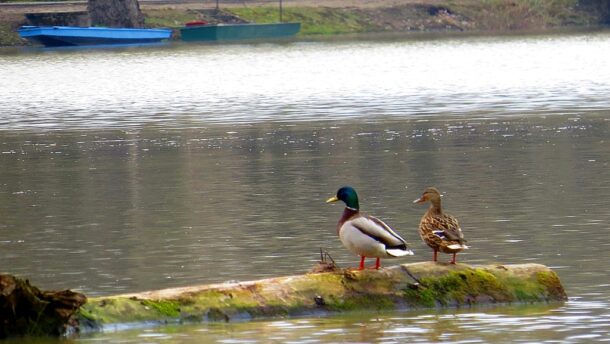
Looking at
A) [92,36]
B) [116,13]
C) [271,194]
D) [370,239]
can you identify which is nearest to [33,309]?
[370,239]

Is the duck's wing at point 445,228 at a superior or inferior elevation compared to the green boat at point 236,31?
superior

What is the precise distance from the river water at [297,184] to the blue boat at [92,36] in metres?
38.1

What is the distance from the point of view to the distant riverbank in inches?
4311

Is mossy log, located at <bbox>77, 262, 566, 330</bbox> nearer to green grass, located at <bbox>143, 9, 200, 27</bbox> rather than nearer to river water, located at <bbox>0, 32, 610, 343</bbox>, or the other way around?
river water, located at <bbox>0, 32, 610, 343</bbox>

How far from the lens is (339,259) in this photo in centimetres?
1827

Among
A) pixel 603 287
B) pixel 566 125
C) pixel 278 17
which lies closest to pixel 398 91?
pixel 566 125

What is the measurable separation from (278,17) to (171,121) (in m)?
71.5

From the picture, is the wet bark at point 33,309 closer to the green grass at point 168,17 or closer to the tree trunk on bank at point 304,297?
the tree trunk on bank at point 304,297

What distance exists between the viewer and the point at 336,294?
49.2 ft

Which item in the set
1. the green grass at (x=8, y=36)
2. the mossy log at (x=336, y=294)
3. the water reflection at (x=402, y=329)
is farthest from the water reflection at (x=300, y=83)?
the water reflection at (x=402, y=329)

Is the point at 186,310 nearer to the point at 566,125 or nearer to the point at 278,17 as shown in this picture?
the point at 566,125

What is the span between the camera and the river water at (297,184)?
1509cm

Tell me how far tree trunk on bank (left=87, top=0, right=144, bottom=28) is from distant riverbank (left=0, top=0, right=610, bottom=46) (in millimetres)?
1136

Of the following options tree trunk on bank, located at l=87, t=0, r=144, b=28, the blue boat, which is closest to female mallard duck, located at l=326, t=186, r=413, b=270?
the blue boat
